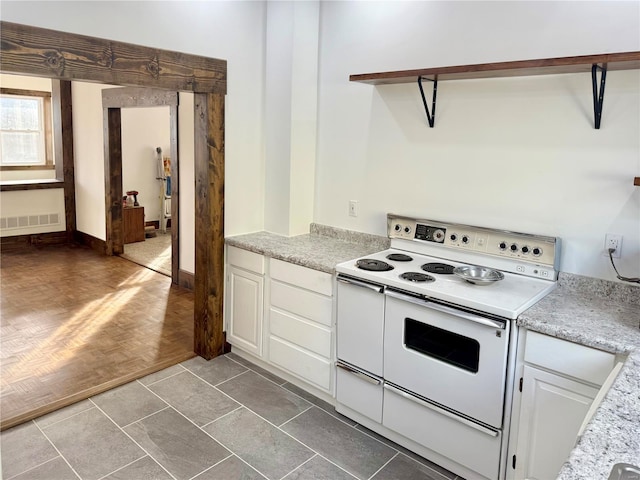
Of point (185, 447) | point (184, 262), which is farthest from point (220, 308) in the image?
point (184, 262)

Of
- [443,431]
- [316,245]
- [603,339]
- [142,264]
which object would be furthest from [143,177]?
[603,339]

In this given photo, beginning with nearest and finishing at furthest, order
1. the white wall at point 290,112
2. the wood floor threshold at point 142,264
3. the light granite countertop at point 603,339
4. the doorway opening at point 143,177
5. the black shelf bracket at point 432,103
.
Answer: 1. the light granite countertop at point 603,339
2. the black shelf bracket at point 432,103
3. the white wall at point 290,112
4. the doorway opening at point 143,177
5. the wood floor threshold at point 142,264

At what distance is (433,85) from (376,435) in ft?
6.33

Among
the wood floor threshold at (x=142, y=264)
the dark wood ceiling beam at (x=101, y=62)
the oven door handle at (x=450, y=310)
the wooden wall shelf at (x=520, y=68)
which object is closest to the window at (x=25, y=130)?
the wood floor threshold at (x=142, y=264)

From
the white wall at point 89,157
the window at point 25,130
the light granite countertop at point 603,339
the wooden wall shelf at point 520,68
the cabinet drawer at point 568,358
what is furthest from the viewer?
the window at point 25,130

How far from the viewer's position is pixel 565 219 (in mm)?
2498

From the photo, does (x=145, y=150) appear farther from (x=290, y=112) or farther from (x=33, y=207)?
(x=290, y=112)

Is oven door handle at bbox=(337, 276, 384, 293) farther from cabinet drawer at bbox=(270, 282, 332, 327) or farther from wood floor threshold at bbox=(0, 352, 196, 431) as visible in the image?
wood floor threshold at bbox=(0, 352, 196, 431)

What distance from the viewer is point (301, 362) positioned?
3.10 meters

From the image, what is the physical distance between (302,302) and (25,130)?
21.6ft

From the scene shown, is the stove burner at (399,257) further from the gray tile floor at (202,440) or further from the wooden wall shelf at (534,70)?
the gray tile floor at (202,440)

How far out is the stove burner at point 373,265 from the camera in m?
2.68

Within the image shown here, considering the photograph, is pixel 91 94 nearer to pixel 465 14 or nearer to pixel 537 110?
pixel 465 14

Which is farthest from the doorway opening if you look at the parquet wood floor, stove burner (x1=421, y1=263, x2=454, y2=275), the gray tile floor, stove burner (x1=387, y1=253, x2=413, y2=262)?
stove burner (x1=421, y1=263, x2=454, y2=275)
